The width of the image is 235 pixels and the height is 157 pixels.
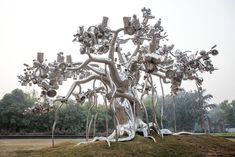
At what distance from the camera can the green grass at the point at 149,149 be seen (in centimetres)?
621

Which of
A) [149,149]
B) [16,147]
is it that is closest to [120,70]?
[149,149]

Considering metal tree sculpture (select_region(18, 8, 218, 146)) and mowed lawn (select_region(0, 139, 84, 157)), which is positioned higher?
metal tree sculpture (select_region(18, 8, 218, 146))

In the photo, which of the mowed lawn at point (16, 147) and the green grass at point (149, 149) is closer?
the green grass at point (149, 149)

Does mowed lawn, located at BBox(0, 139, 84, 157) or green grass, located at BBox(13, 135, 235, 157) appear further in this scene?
mowed lawn, located at BBox(0, 139, 84, 157)

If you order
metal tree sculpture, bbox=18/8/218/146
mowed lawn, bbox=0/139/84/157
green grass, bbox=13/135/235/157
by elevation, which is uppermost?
metal tree sculpture, bbox=18/8/218/146

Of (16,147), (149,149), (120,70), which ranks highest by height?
(120,70)

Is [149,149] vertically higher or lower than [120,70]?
lower

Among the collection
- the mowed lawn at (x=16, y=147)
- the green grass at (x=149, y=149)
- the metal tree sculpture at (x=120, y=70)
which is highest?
the metal tree sculpture at (x=120, y=70)

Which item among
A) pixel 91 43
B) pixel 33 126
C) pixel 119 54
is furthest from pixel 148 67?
pixel 33 126

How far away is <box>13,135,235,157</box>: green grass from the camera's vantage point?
20.4 ft

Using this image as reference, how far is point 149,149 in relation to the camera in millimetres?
6523

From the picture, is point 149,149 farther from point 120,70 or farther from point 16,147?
point 16,147

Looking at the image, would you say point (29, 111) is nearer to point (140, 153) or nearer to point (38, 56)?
point (38, 56)

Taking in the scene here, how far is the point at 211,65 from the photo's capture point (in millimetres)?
7516
